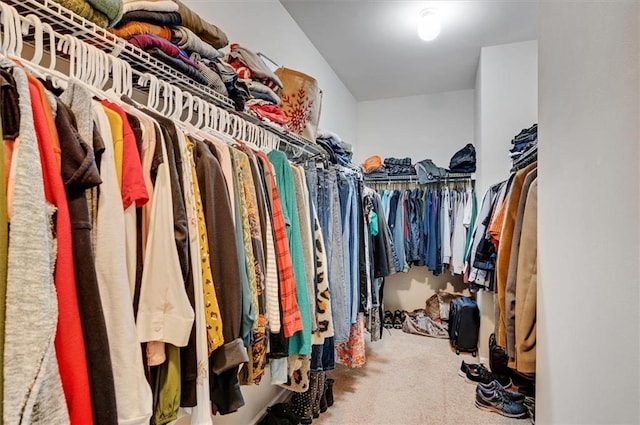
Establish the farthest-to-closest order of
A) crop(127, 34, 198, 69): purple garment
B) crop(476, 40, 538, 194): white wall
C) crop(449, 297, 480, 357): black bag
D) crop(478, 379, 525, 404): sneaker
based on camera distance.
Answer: crop(449, 297, 480, 357): black bag
crop(476, 40, 538, 194): white wall
crop(478, 379, 525, 404): sneaker
crop(127, 34, 198, 69): purple garment

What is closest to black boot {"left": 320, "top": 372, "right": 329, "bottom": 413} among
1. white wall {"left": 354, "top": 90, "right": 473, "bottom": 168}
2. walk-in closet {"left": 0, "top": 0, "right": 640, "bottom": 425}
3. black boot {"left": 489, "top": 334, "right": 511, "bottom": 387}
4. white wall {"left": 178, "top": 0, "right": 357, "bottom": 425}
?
walk-in closet {"left": 0, "top": 0, "right": 640, "bottom": 425}

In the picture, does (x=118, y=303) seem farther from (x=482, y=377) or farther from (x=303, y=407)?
(x=482, y=377)

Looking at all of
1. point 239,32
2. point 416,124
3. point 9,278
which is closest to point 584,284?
point 9,278

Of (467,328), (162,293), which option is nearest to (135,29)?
(162,293)

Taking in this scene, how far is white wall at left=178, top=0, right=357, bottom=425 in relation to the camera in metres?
1.83

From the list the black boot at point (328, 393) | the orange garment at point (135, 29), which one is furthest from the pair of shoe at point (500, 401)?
the orange garment at point (135, 29)

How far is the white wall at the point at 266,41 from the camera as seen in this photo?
1.83 meters

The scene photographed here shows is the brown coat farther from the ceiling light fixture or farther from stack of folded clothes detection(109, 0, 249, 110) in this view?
the ceiling light fixture

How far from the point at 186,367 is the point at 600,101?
3.39 feet

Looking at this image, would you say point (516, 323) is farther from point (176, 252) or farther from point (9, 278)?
point (9, 278)

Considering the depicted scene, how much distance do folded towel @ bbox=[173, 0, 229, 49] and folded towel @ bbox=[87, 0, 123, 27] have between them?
0.83ft

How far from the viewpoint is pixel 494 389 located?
2348 millimetres

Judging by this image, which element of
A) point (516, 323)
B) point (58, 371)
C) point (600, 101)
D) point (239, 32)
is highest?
point (239, 32)

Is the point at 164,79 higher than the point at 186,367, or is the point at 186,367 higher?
the point at 164,79
